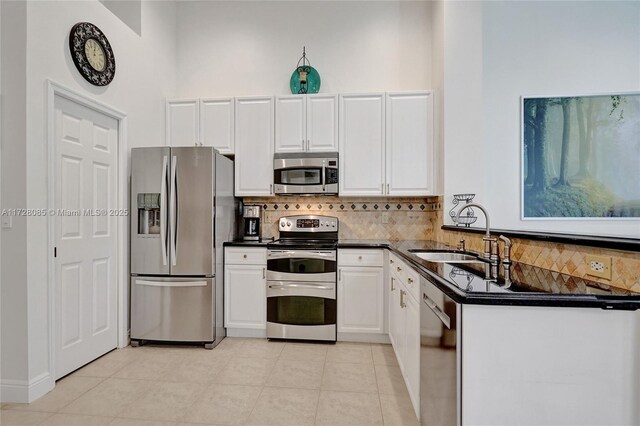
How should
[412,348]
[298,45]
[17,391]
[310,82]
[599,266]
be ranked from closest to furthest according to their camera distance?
[599,266]
[412,348]
[17,391]
[310,82]
[298,45]

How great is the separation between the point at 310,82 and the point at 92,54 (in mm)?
1962

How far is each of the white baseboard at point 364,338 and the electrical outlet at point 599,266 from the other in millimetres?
1949

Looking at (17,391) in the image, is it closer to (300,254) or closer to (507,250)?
(300,254)

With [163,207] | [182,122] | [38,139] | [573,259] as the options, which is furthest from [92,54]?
[573,259]

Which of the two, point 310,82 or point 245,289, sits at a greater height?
point 310,82

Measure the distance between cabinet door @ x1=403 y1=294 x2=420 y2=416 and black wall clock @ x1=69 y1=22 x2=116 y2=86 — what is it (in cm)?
292

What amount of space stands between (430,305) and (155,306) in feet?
8.20

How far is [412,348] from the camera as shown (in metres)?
1.83

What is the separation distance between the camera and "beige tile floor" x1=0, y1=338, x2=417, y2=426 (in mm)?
1866

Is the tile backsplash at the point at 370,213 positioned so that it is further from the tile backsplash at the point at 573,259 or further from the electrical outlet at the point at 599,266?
the electrical outlet at the point at 599,266

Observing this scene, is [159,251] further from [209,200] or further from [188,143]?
[188,143]

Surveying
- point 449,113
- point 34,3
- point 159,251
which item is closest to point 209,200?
point 159,251

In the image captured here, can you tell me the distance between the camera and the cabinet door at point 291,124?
329 centimetres

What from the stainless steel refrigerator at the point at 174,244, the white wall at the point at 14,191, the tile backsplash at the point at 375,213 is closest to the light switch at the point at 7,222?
the white wall at the point at 14,191
